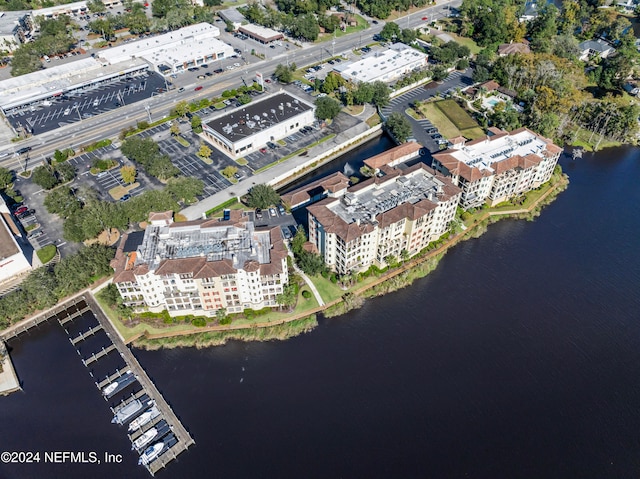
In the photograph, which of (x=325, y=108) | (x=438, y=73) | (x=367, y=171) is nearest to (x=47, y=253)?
(x=367, y=171)

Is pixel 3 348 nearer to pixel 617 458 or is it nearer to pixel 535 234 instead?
pixel 617 458

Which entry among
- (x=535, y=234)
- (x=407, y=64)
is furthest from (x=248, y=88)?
(x=535, y=234)

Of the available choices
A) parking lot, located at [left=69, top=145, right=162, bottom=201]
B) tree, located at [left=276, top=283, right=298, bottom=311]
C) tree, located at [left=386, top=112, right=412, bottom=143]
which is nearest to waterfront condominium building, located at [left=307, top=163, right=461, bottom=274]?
tree, located at [left=276, top=283, right=298, bottom=311]

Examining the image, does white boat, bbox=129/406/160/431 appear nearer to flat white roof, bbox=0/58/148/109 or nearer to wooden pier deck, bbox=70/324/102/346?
wooden pier deck, bbox=70/324/102/346

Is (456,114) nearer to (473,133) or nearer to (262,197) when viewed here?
(473,133)

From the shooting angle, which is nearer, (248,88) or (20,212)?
(20,212)

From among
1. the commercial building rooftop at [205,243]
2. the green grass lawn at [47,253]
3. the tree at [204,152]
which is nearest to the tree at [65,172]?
the green grass lawn at [47,253]
